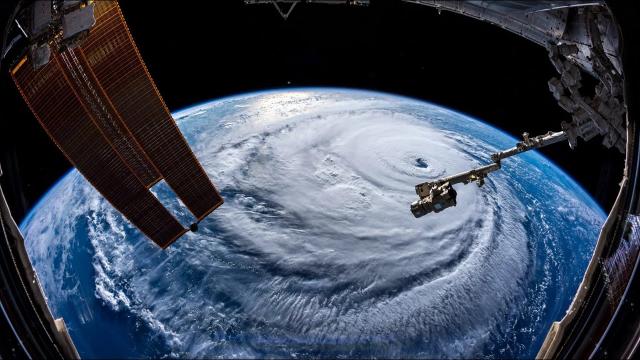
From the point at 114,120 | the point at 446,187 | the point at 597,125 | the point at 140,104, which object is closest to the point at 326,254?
the point at 140,104

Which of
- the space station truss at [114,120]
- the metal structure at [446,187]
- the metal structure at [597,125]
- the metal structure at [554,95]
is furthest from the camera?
the space station truss at [114,120]

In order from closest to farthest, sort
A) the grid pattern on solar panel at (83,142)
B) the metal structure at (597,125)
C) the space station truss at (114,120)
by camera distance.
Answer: the metal structure at (597,125) < the grid pattern on solar panel at (83,142) < the space station truss at (114,120)

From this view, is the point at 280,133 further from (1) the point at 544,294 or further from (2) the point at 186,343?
(1) the point at 544,294

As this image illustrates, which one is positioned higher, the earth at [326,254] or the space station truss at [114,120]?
the space station truss at [114,120]

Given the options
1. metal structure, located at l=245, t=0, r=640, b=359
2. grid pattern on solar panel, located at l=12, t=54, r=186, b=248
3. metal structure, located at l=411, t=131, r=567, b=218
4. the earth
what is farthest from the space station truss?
the earth

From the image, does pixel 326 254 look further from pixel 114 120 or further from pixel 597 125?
pixel 597 125

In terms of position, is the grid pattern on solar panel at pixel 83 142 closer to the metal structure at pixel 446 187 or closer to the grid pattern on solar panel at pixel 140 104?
the grid pattern on solar panel at pixel 140 104

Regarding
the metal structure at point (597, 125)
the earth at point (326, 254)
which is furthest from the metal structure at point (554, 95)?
the earth at point (326, 254)
